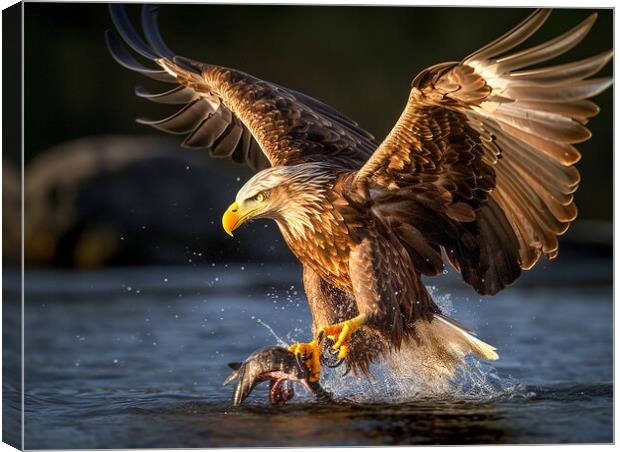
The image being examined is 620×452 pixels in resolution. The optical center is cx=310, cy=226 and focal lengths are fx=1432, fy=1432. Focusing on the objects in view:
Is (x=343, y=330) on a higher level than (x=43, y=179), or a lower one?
lower

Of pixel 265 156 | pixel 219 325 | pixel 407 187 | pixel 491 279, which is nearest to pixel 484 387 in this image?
pixel 491 279

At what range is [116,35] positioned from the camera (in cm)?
873

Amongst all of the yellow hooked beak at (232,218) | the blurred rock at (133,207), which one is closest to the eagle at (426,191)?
the yellow hooked beak at (232,218)

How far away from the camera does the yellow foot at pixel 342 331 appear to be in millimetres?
7605

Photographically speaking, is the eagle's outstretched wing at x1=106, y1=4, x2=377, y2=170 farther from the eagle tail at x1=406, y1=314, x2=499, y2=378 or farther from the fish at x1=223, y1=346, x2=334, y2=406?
the fish at x1=223, y1=346, x2=334, y2=406

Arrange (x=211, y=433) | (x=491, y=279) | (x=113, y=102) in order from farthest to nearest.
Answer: (x=113, y=102), (x=491, y=279), (x=211, y=433)

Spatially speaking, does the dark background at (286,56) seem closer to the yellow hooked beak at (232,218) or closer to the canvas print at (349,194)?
the canvas print at (349,194)

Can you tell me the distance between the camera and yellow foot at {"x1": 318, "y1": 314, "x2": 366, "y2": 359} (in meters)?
7.61

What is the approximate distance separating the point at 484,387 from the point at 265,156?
6.53ft

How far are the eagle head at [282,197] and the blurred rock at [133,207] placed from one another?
3.11 metres

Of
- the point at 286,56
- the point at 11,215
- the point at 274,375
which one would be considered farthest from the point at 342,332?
the point at 286,56

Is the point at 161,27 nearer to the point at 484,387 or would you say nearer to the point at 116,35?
the point at 116,35

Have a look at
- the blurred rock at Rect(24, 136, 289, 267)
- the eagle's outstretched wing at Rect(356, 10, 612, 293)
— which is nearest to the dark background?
the blurred rock at Rect(24, 136, 289, 267)

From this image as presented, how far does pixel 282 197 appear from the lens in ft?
25.8
